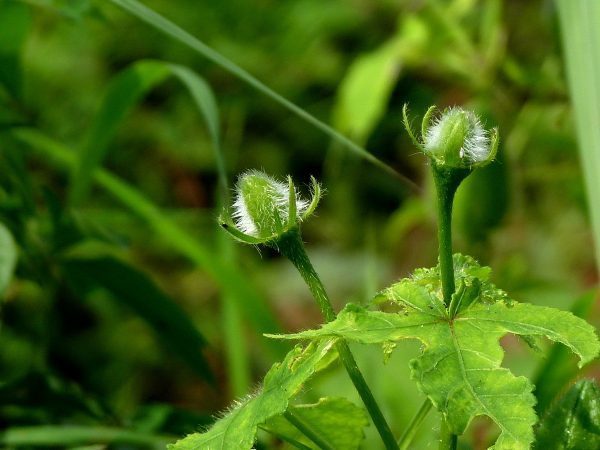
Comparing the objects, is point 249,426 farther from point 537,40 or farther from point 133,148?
point 537,40

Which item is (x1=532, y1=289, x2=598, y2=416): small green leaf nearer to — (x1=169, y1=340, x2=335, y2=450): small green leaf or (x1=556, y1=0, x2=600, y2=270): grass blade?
(x1=556, y1=0, x2=600, y2=270): grass blade

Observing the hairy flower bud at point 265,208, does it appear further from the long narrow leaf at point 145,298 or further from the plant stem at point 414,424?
the long narrow leaf at point 145,298

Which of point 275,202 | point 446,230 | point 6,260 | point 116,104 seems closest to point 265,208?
point 275,202

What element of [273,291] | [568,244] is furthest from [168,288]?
[568,244]

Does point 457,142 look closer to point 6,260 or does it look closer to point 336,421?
point 336,421

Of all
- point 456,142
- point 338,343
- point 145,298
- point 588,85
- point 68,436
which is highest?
point 588,85

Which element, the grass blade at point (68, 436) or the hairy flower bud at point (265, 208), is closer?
the hairy flower bud at point (265, 208)

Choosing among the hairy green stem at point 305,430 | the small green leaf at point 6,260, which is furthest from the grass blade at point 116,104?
the hairy green stem at point 305,430
